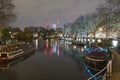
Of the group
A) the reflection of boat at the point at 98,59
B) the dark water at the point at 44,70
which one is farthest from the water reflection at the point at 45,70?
the reflection of boat at the point at 98,59

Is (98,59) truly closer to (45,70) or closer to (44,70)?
(45,70)

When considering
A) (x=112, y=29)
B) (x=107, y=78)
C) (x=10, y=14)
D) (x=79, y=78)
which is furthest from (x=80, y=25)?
(x=107, y=78)

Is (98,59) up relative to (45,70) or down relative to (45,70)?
up

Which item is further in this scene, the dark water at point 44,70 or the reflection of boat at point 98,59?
the reflection of boat at point 98,59

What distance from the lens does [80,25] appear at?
10988 cm

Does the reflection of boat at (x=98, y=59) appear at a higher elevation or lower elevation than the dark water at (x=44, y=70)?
higher

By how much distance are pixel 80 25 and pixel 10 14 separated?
67.8 metres

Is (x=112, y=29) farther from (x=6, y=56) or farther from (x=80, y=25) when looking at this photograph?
(x=80, y=25)

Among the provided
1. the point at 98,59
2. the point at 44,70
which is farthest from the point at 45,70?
the point at 98,59

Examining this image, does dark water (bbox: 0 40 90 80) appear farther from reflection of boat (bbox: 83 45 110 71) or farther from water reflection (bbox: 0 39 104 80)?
reflection of boat (bbox: 83 45 110 71)

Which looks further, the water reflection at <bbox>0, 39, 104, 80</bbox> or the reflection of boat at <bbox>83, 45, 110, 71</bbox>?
the reflection of boat at <bbox>83, 45, 110, 71</bbox>

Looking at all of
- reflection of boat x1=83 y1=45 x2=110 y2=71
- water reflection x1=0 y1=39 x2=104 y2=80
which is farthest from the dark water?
reflection of boat x1=83 y1=45 x2=110 y2=71

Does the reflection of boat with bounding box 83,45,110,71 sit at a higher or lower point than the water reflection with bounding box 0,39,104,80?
higher

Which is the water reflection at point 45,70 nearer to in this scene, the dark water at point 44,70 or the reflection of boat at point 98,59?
the dark water at point 44,70
